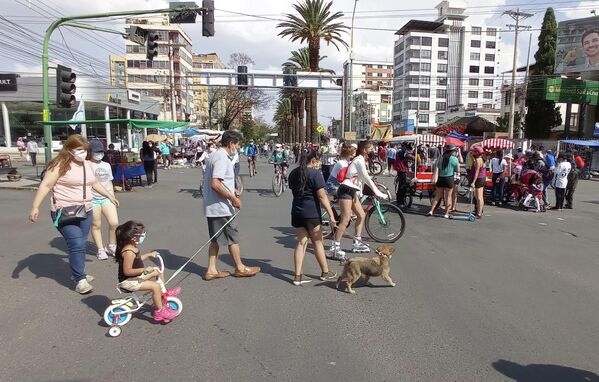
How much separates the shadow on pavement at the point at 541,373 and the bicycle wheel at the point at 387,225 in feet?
13.8

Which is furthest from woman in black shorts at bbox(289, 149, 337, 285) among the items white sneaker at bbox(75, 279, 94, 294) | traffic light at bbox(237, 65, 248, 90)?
traffic light at bbox(237, 65, 248, 90)

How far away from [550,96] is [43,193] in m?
36.4

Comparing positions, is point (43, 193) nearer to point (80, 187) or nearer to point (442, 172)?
point (80, 187)

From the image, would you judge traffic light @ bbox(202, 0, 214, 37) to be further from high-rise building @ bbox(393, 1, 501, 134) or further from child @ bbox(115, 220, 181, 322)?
high-rise building @ bbox(393, 1, 501, 134)

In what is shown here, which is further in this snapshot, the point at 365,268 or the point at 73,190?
the point at 365,268

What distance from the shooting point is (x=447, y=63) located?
99.4 m

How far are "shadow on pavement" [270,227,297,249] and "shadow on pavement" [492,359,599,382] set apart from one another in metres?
4.22

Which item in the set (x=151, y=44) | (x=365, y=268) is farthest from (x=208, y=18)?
(x=365, y=268)

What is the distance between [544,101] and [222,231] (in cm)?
4264

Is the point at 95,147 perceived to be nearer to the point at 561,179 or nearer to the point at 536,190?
the point at 536,190

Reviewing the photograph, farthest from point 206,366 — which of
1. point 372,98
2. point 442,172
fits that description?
point 372,98

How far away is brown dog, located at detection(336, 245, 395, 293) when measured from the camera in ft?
16.6

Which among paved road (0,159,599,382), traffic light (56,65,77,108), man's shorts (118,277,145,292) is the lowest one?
paved road (0,159,599,382)

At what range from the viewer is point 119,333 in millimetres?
3908
